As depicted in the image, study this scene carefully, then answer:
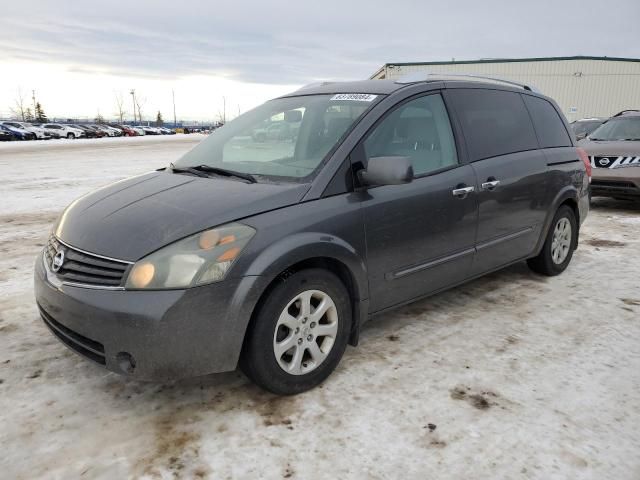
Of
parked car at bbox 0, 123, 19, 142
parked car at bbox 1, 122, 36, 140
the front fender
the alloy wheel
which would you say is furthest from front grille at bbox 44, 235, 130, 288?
parked car at bbox 1, 122, 36, 140

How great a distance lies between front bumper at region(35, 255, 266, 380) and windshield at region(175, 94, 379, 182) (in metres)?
0.90

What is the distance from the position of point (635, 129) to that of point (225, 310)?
8.90 meters

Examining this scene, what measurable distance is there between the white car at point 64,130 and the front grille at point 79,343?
54.2 meters

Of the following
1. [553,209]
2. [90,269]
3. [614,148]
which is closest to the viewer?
[90,269]

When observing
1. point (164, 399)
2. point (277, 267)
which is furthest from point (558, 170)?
point (164, 399)

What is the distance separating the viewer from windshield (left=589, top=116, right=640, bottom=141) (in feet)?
29.1

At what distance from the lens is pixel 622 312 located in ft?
13.2

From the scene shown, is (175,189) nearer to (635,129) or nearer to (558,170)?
(558,170)

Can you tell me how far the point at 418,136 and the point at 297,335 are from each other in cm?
161

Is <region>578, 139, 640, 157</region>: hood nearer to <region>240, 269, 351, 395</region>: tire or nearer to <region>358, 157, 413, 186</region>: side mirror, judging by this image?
<region>358, 157, 413, 186</region>: side mirror

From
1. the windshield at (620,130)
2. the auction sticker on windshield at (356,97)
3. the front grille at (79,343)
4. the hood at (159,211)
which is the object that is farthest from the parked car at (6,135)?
the front grille at (79,343)

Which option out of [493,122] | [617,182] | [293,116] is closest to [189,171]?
[293,116]

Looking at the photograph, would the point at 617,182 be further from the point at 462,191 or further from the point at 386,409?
the point at 386,409

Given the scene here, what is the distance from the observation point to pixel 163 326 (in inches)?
94.6
